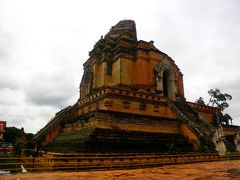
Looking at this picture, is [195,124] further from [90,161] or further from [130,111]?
[90,161]

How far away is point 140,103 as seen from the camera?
2083 cm

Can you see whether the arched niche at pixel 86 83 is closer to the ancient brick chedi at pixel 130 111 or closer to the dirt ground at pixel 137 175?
the ancient brick chedi at pixel 130 111

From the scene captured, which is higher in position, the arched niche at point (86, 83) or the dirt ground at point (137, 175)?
the arched niche at point (86, 83)

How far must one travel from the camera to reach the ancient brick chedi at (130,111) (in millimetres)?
16031

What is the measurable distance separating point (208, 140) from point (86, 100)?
11.6 meters

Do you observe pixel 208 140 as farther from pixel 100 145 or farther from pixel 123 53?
pixel 123 53

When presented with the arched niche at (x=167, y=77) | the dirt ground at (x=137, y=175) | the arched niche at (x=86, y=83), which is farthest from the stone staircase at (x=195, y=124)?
the arched niche at (x=86, y=83)

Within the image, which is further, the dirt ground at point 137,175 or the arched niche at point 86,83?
the arched niche at point 86,83

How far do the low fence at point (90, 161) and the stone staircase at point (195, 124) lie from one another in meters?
3.54

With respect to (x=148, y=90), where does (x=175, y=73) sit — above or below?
above

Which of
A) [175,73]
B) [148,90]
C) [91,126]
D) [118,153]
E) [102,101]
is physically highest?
[175,73]

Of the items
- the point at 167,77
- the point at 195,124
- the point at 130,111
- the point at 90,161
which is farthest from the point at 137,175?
the point at 167,77

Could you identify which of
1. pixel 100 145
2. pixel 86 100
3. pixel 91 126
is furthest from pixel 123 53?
pixel 100 145

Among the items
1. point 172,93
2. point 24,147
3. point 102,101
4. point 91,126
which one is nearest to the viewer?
point 91,126
